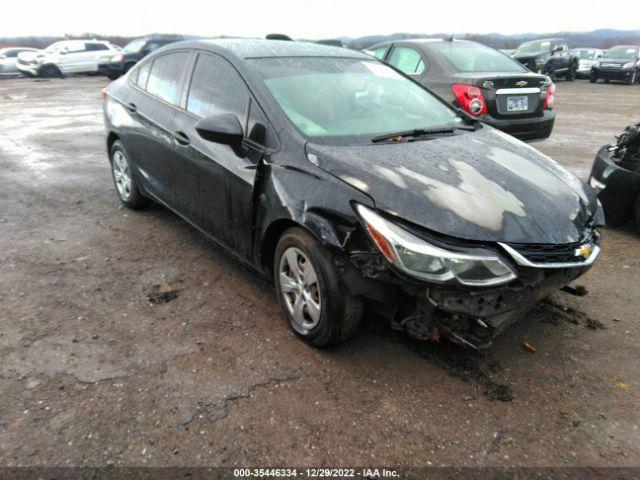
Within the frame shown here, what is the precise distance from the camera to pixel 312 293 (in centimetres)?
282

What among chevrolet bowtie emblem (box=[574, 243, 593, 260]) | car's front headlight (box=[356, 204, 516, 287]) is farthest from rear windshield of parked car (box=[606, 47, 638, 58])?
car's front headlight (box=[356, 204, 516, 287])

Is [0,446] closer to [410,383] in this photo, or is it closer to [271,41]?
[410,383]

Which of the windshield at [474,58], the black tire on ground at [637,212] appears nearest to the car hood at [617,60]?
the windshield at [474,58]

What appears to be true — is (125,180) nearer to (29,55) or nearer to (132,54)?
(132,54)

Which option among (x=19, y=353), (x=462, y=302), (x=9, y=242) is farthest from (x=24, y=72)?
(x=462, y=302)

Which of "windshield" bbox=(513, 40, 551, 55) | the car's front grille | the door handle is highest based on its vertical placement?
the door handle

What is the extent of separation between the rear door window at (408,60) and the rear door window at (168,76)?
3.79 metres

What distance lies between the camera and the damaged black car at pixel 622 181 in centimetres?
446

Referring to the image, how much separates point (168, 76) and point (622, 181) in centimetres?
398

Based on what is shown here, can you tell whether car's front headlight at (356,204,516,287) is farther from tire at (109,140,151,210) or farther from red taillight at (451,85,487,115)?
red taillight at (451,85,487,115)

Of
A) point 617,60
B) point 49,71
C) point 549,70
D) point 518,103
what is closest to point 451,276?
point 518,103

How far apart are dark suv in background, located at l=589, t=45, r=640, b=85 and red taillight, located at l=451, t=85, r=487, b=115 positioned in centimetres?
2047

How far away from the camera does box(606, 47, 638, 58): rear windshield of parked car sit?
22.9 meters

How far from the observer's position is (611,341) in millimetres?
3033
